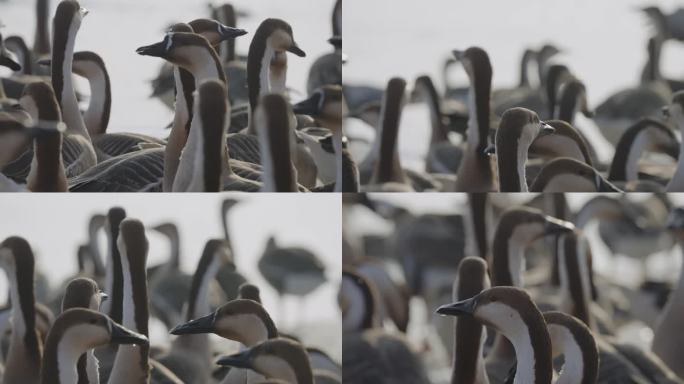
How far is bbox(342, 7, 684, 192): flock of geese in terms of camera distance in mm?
6617

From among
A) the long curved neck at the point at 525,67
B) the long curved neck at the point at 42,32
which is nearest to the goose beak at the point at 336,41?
the long curved neck at the point at 42,32

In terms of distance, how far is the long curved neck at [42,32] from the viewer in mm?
10961

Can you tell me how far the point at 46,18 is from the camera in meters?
11.4

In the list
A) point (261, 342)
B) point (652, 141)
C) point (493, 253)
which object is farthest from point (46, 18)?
point (261, 342)

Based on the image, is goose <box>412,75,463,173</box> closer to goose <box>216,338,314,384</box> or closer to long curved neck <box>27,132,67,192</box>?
long curved neck <box>27,132,67,192</box>

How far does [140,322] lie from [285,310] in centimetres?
456

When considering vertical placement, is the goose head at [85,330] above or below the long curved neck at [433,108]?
below

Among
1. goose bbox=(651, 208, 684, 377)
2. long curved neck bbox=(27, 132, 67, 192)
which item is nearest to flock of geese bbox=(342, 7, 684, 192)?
goose bbox=(651, 208, 684, 377)

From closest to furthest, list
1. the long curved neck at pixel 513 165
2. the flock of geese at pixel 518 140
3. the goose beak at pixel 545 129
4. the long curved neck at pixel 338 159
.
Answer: the long curved neck at pixel 338 159
the long curved neck at pixel 513 165
the goose beak at pixel 545 129
the flock of geese at pixel 518 140

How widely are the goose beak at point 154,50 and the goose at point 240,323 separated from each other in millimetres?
1092

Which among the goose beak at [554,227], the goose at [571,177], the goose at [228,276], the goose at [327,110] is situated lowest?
the goose at [228,276]

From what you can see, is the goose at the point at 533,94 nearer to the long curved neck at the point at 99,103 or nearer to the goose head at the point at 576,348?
the long curved neck at the point at 99,103

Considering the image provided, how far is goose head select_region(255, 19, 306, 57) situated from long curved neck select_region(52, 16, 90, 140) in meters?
0.85

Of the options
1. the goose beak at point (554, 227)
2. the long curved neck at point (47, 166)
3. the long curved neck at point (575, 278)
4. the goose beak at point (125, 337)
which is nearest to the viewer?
the goose beak at point (125, 337)
